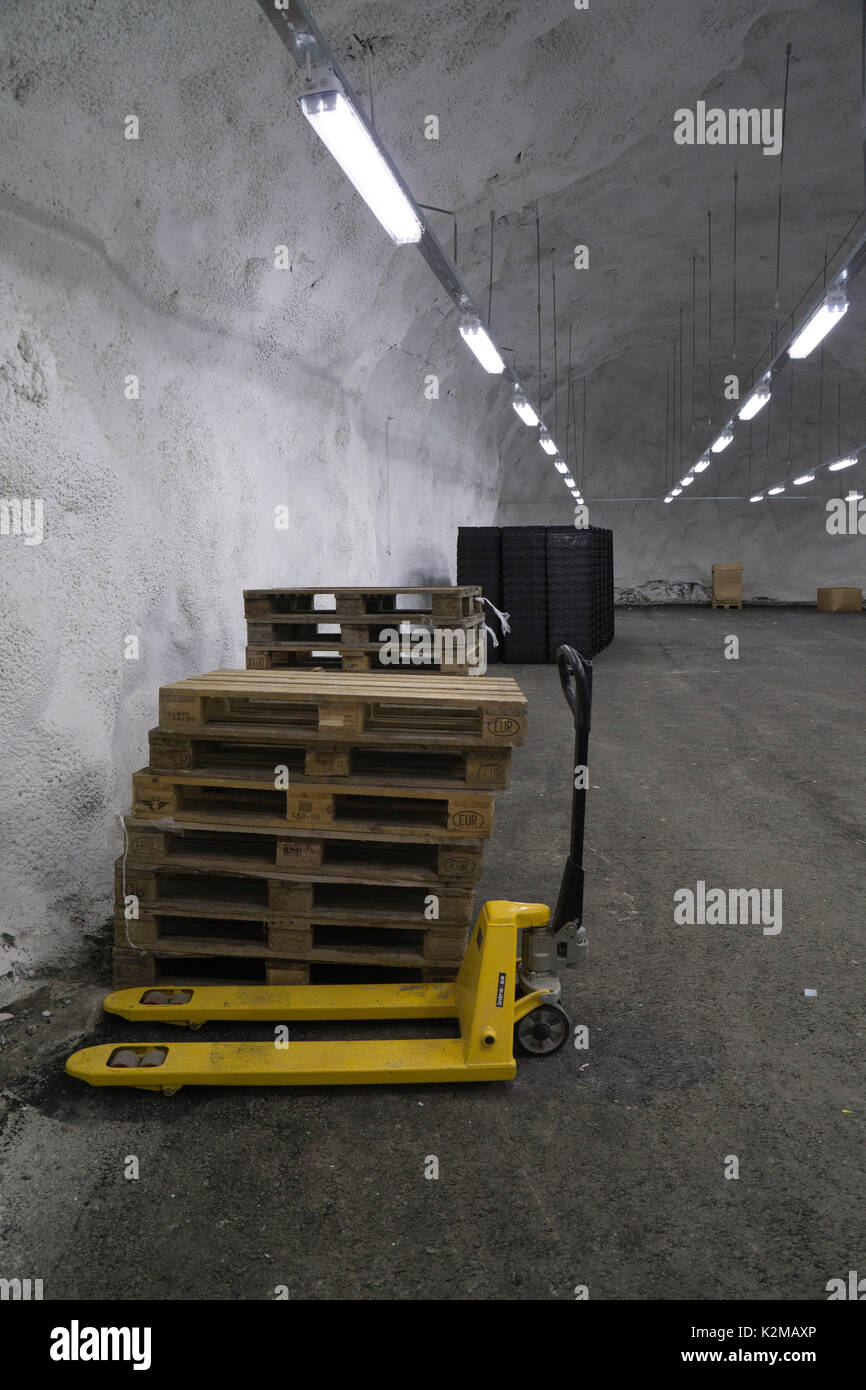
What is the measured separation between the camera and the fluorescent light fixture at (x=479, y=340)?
834 cm

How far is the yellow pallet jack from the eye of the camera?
3.33m

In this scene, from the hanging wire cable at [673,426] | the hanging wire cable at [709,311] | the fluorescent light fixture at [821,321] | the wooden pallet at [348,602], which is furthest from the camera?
the hanging wire cable at [673,426]

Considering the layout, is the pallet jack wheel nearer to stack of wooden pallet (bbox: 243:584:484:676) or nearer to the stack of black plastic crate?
stack of wooden pallet (bbox: 243:584:484:676)

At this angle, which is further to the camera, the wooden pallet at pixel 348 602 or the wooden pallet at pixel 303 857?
the wooden pallet at pixel 348 602

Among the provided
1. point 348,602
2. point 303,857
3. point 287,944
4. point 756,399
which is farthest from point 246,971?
point 756,399

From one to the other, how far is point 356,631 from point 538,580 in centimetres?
923

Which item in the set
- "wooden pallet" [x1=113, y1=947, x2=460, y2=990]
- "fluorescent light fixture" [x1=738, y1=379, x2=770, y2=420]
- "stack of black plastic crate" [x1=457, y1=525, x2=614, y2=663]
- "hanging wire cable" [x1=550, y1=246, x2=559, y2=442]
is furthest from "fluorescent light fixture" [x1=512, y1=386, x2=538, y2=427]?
"wooden pallet" [x1=113, y1=947, x2=460, y2=990]

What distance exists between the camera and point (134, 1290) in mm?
2510

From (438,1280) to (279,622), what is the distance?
4531mm

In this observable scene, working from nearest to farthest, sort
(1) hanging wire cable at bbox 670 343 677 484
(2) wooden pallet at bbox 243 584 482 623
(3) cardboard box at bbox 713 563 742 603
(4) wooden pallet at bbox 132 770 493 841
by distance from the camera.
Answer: (4) wooden pallet at bbox 132 770 493 841, (2) wooden pallet at bbox 243 584 482 623, (1) hanging wire cable at bbox 670 343 677 484, (3) cardboard box at bbox 713 563 742 603

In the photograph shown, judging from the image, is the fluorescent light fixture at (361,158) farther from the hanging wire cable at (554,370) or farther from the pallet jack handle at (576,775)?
the hanging wire cable at (554,370)

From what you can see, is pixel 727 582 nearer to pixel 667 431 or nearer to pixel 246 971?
pixel 667 431

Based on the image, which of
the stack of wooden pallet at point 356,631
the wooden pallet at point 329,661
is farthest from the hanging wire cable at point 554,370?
the wooden pallet at point 329,661

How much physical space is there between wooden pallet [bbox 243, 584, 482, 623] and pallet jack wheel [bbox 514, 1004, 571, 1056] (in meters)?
3.15
